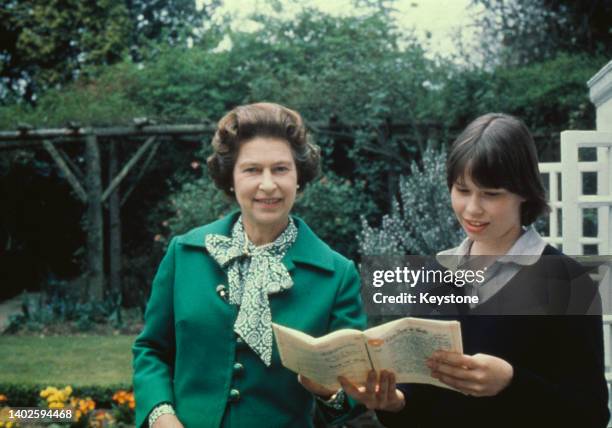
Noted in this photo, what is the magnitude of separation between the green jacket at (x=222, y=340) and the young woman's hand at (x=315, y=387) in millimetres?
143

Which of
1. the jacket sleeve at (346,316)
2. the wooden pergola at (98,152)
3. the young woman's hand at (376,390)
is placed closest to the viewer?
the young woman's hand at (376,390)

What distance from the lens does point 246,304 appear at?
2.12 m

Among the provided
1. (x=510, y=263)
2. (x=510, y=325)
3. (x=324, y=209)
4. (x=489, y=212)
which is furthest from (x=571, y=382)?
(x=324, y=209)

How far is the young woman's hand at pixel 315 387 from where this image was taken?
191 cm

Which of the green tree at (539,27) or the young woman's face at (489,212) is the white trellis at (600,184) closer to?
the young woman's face at (489,212)

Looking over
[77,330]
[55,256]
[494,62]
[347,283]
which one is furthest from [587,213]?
[55,256]

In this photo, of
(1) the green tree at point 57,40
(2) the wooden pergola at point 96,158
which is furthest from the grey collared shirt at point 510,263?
(1) the green tree at point 57,40

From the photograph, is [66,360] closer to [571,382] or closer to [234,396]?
[234,396]

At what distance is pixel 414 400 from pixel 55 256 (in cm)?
957

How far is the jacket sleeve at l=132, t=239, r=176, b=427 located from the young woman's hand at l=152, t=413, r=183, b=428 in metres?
0.04

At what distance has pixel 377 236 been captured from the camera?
23.2 feet

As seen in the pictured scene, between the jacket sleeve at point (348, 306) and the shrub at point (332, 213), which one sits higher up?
the shrub at point (332, 213)

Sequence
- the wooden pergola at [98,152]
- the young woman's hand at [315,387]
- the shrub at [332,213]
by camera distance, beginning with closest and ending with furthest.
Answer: the young woman's hand at [315,387] → the shrub at [332,213] → the wooden pergola at [98,152]

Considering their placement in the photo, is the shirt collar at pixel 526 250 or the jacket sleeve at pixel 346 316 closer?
the shirt collar at pixel 526 250
